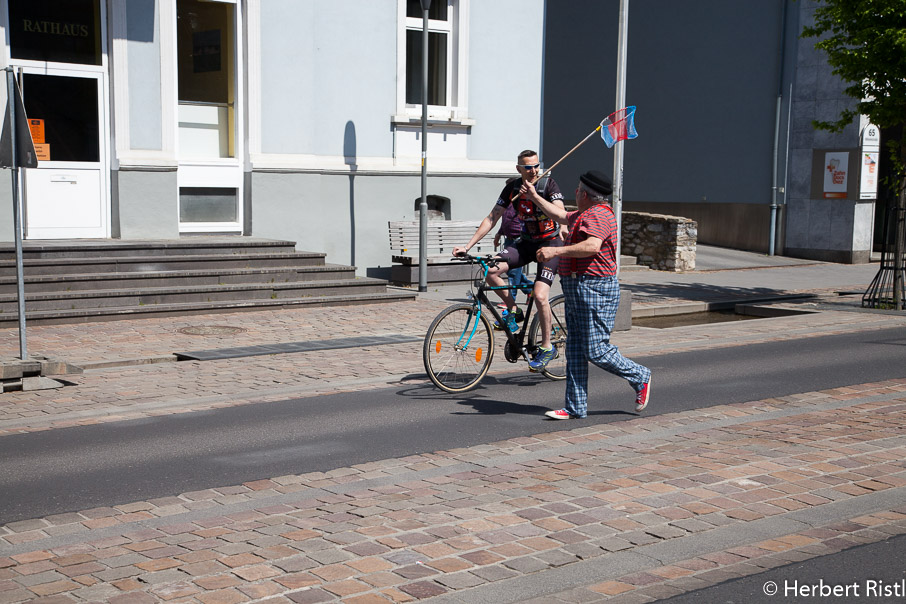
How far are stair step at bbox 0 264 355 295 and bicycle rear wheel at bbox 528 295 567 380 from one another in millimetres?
6454

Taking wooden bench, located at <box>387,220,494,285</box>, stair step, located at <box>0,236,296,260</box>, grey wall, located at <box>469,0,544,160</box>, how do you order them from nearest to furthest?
stair step, located at <box>0,236,296,260</box> → wooden bench, located at <box>387,220,494,285</box> → grey wall, located at <box>469,0,544,160</box>

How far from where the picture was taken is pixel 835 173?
1000 inches

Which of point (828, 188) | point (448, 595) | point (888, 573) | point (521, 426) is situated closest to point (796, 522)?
point (888, 573)

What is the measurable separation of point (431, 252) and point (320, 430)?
10.9 meters

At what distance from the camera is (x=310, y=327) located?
12898mm

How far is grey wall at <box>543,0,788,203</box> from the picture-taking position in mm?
26859

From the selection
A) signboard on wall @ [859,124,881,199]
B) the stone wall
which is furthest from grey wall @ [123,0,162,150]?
signboard on wall @ [859,124,881,199]

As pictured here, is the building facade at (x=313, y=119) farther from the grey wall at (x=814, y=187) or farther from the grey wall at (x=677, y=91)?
the grey wall at (x=677, y=91)

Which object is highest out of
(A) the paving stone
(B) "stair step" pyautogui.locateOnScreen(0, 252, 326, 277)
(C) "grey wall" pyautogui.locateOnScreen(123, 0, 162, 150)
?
(C) "grey wall" pyautogui.locateOnScreen(123, 0, 162, 150)

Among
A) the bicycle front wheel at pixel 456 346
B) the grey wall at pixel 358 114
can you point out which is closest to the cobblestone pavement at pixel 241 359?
the bicycle front wheel at pixel 456 346

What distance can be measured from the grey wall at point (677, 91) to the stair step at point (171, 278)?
15.0 meters

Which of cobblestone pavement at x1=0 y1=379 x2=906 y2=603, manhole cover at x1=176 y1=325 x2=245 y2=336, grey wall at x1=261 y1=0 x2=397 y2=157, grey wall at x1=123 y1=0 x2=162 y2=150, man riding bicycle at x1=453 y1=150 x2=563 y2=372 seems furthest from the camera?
grey wall at x1=261 y1=0 x2=397 y2=157

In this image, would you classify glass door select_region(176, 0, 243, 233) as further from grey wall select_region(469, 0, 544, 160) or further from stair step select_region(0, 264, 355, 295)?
grey wall select_region(469, 0, 544, 160)

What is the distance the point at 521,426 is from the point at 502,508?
2090 mm
